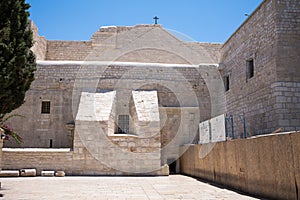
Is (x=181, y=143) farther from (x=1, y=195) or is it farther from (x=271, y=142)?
(x=1, y=195)

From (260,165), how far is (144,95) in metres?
6.79

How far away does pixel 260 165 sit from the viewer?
5316 millimetres

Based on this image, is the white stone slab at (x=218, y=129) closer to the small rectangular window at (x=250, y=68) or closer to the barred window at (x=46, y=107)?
the small rectangular window at (x=250, y=68)

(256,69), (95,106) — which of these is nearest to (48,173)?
(95,106)

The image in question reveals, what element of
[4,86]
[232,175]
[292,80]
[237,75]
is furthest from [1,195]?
[237,75]

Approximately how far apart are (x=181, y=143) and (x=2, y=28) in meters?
8.24

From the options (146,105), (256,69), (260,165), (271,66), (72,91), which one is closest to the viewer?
(260,165)

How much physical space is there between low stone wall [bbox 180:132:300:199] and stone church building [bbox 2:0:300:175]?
6.00 ft

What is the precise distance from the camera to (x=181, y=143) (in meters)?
11.8

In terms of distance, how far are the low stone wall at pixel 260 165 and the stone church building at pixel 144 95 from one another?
183 cm

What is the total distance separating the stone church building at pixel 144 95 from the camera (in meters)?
7.91

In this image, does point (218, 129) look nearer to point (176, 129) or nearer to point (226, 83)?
point (176, 129)

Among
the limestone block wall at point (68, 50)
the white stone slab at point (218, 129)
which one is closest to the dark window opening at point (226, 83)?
the white stone slab at point (218, 129)

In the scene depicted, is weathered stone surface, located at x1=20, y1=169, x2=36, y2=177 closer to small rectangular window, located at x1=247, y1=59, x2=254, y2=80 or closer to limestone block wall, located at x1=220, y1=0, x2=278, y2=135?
limestone block wall, located at x1=220, y1=0, x2=278, y2=135
